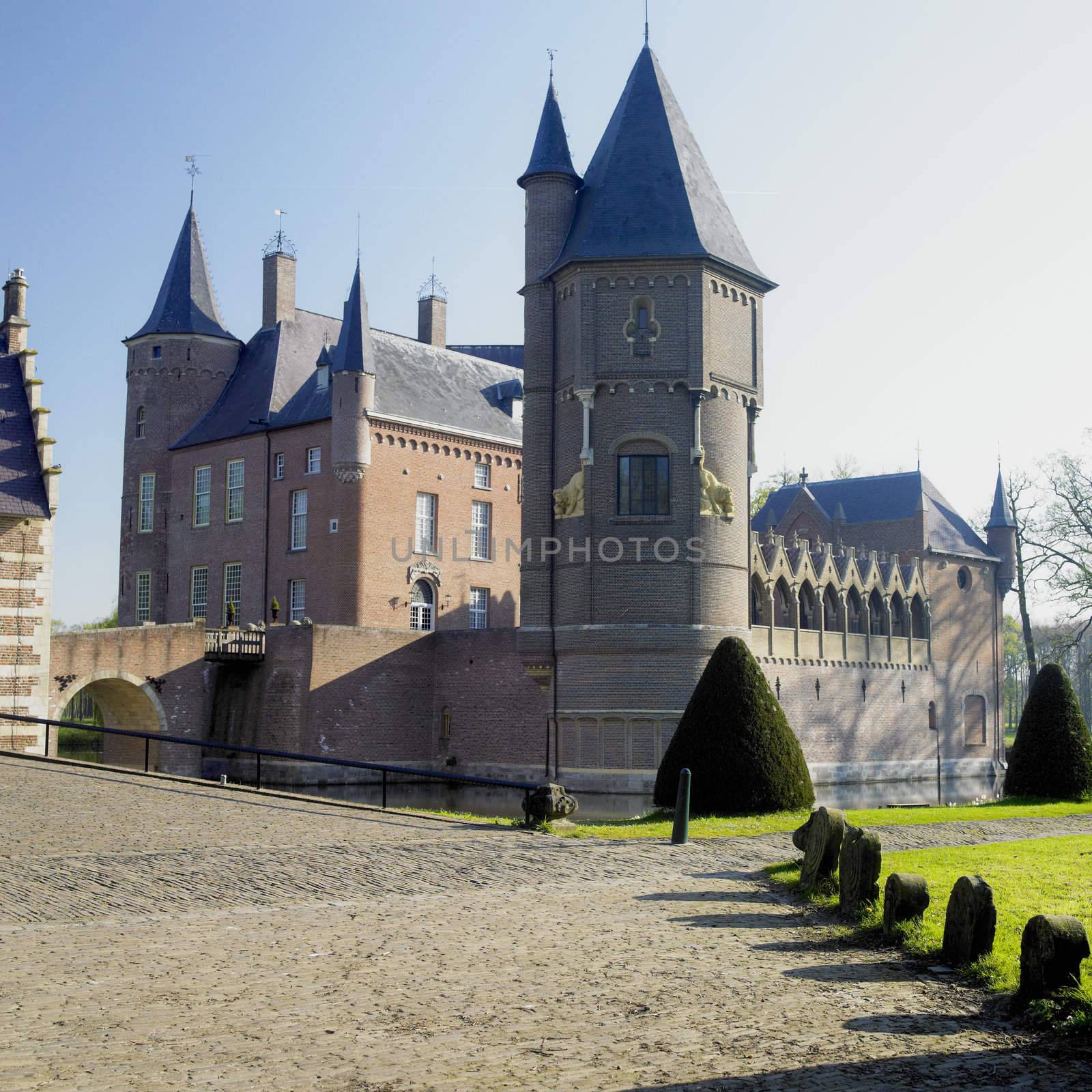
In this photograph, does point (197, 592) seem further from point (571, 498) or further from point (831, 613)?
point (831, 613)

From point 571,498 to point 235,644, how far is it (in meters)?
11.6

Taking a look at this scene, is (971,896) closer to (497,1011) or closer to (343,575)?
(497,1011)

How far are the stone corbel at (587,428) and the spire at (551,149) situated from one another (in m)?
5.59

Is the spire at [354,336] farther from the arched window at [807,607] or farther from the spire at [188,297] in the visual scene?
the arched window at [807,607]

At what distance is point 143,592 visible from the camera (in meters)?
45.2

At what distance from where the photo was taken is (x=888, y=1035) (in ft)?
22.4

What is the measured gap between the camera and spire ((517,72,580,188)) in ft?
98.3

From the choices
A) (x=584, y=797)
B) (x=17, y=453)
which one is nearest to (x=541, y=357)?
(x=584, y=797)

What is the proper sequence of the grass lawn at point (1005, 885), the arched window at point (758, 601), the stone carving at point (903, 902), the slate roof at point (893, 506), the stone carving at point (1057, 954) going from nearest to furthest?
the stone carving at point (1057, 954), the grass lawn at point (1005, 885), the stone carving at point (903, 902), the arched window at point (758, 601), the slate roof at point (893, 506)

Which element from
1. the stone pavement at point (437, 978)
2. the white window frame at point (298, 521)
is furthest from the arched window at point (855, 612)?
the stone pavement at point (437, 978)

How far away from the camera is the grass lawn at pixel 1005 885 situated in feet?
27.2

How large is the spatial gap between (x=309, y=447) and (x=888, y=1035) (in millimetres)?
35964

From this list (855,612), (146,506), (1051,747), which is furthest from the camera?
(146,506)

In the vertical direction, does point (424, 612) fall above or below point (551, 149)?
below
